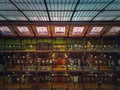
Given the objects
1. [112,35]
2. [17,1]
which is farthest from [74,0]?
[112,35]

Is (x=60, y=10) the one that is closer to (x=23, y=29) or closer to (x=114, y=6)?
(x=114, y=6)

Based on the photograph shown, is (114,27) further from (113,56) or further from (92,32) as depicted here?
(113,56)

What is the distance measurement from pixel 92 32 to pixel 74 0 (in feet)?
46.3

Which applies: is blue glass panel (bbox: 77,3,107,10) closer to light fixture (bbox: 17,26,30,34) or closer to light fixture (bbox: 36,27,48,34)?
light fixture (bbox: 36,27,48,34)

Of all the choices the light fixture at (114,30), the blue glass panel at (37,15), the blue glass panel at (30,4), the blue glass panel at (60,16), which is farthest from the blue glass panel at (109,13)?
the light fixture at (114,30)

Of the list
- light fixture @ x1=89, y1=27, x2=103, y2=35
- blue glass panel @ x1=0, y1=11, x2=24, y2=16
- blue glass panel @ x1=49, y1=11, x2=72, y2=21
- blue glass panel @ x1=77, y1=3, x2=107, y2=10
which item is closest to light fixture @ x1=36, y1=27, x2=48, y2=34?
blue glass panel @ x1=49, y1=11, x2=72, y2=21

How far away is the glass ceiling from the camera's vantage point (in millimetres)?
18109

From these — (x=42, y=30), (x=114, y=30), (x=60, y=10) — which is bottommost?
(x=114, y=30)

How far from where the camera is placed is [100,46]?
1377 inches

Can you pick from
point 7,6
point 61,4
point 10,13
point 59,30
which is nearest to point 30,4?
point 7,6

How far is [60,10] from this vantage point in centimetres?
2106

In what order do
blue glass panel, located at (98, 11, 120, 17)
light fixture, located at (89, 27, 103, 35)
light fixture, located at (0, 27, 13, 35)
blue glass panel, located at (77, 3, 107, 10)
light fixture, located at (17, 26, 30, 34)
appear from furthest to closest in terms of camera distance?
1. light fixture, located at (0, 27, 13, 35)
2. light fixture, located at (89, 27, 103, 35)
3. light fixture, located at (17, 26, 30, 34)
4. blue glass panel, located at (98, 11, 120, 17)
5. blue glass panel, located at (77, 3, 107, 10)

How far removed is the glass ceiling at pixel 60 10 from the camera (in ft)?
59.4

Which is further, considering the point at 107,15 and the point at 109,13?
the point at 107,15
